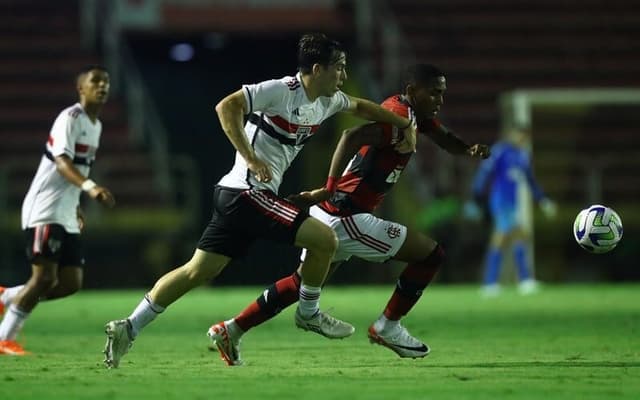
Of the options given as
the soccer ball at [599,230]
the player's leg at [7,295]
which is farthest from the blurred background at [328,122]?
the soccer ball at [599,230]

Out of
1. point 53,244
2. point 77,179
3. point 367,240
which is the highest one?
point 77,179

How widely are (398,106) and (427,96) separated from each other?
0.22 meters

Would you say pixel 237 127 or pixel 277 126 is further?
pixel 277 126

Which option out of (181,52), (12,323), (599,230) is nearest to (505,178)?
(599,230)

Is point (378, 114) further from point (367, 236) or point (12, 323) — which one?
point (12, 323)

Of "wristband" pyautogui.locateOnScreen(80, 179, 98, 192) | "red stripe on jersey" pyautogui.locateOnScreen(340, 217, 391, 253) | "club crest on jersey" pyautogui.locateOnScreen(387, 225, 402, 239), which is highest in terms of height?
"wristband" pyautogui.locateOnScreen(80, 179, 98, 192)

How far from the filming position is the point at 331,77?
8.16m

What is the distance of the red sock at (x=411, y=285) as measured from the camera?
883cm

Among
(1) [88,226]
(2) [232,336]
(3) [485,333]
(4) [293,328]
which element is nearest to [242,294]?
(1) [88,226]

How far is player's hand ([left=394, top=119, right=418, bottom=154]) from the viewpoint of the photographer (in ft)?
28.1

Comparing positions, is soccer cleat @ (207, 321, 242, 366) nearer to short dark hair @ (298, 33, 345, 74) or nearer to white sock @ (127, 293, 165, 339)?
white sock @ (127, 293, 165, 339)

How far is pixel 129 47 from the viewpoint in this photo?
2438cm

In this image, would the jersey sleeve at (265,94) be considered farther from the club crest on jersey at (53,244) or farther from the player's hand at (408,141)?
the club crest on jersey at (53,244)

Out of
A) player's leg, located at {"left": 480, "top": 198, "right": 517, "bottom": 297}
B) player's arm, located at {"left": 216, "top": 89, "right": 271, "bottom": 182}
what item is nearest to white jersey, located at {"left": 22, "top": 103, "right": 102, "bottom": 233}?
player's arm, located at {"left": 216, "top": 89, "right": 271, "bottom": 182}
